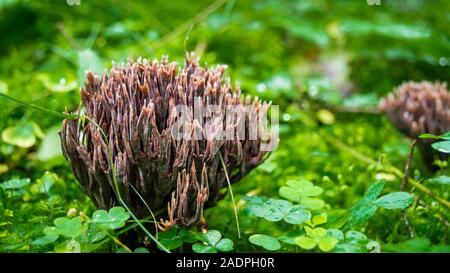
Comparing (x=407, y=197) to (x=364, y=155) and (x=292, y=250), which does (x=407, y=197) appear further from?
(x=364, y=155)

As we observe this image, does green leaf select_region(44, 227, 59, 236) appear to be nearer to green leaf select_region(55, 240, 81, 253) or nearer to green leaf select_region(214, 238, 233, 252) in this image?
green leaf select_region(55, 240, 81, 253)

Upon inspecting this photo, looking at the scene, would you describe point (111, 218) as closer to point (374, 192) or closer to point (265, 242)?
point (265, 242)

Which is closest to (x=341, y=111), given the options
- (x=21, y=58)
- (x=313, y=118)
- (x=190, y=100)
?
(x=313, y=118)

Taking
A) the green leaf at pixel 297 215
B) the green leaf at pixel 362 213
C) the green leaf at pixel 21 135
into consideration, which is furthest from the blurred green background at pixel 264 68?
the green leaf at pixel 362 213

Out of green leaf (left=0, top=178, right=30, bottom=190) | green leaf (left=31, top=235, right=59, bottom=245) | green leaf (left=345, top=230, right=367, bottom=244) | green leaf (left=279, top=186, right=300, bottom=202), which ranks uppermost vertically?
green leaf (left=0, top=178, right=30, bottom=190)

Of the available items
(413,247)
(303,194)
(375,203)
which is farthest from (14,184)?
(413,247)

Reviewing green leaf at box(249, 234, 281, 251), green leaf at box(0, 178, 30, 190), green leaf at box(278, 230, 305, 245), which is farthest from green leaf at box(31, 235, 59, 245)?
green leaf at box(278, 230, 305, 245)

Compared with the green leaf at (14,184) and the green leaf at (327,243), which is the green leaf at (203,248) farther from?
the green leaf at (14,184)
